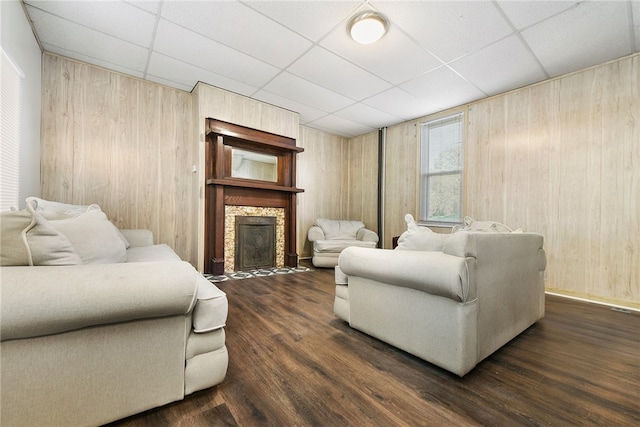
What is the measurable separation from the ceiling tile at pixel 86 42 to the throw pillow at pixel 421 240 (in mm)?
3505

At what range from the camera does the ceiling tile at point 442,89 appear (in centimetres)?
334

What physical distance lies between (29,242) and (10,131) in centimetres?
196

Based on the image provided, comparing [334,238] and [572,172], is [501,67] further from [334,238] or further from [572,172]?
[334,238]

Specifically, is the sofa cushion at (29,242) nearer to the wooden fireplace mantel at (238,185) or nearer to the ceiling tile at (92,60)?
the wooden fireplace mantel at (238,185)

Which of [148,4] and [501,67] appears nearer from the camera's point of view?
[148,4]

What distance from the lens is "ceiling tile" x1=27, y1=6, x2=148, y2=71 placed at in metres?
2.49

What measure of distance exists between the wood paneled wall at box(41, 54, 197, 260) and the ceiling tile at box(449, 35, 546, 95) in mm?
3873

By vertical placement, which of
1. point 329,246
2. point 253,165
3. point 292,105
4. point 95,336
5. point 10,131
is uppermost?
point 292,105

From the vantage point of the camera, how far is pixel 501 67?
3.08 m

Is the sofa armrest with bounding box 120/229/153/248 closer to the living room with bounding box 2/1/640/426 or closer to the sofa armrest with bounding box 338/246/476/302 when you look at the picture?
the living room with bounding box 2/1/640/426

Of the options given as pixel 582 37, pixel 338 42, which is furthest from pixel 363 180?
pixel 582 37

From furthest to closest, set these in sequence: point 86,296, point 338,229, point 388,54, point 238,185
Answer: point 338,229, point 238,185, point 388,54, point 86,296

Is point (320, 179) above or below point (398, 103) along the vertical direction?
below

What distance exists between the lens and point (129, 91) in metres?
3.48
